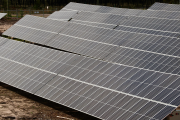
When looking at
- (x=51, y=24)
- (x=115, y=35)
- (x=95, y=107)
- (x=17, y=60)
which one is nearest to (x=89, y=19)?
(x=51, y=24)

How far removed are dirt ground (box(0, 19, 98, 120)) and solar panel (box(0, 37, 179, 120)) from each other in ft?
3.36

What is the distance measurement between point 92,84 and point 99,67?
5.06ft

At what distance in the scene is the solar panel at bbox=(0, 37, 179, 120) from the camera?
625 inches

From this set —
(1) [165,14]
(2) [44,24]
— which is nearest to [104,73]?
(2) [44,24]

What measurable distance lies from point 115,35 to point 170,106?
12958 millimetres

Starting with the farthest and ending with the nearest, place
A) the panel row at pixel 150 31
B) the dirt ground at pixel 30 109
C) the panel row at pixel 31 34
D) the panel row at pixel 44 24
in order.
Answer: the panel row at pixel 150 31
the panel row at pixel 44 24
the panel row at pixel 31 34
the dirt ground at pixel 30 109

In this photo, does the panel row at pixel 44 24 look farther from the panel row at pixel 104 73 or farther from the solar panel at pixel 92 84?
the solar panel at pixel 92 84

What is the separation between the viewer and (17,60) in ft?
80.5

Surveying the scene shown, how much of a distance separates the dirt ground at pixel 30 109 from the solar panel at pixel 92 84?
1.03 meters

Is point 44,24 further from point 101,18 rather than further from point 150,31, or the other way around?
point 150,31

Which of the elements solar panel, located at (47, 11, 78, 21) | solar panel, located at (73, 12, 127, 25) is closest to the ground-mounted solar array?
solar panel, located at (73, 12, 127, 25)

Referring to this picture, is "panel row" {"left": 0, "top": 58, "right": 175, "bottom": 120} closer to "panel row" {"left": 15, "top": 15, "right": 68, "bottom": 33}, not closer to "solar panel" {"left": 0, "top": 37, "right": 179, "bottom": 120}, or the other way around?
"solar panel" {"left": 0, "top": 37, "right": 179, "bottom": 120}

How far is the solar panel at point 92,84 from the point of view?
15883mm

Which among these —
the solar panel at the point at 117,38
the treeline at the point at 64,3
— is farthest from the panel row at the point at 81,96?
the treeline at the point at 64,3
